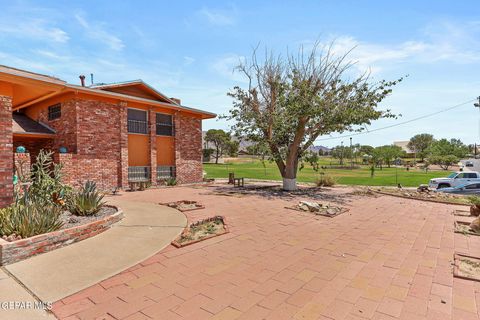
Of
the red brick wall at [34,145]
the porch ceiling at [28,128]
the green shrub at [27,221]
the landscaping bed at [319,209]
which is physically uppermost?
the porch ceiling at [28,128]

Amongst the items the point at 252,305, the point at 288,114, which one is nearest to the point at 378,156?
the point at 288,114

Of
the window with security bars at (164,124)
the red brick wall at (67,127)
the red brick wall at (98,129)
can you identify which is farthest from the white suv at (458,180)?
the red brick wall at (67,127)

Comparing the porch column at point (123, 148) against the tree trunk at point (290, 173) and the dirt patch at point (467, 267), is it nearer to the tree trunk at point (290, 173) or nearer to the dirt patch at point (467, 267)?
the tree trunk at point (290, 173)

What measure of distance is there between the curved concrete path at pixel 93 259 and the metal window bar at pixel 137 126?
32.2 feet

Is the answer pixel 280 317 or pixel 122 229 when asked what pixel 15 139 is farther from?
pixel 280 317

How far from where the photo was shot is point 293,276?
3721mm

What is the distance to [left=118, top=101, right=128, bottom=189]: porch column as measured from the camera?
46.1 feet

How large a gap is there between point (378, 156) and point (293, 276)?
173ft

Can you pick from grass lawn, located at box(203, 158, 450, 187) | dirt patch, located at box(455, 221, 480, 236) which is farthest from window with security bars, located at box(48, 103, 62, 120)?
dirt patch, located at box(455, 221, 480, 236)

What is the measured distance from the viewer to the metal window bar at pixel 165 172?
16491 millimetres

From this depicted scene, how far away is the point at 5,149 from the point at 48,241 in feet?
8.22

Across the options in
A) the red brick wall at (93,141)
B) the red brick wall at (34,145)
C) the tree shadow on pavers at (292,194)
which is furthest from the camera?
the red brick wall at (34,145)

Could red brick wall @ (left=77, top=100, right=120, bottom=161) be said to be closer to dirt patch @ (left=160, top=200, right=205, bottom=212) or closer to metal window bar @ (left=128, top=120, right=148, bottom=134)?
metal window bar @ (left=128, top=120, right=148, bottom=134)

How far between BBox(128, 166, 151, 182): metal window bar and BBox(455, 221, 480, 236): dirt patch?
14343 mm
